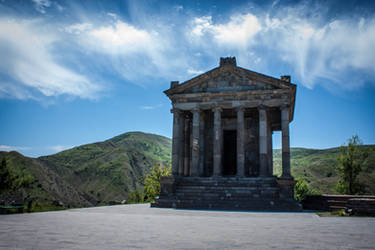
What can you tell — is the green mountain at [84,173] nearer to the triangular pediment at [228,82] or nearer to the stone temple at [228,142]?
the stone temple at [228,142]

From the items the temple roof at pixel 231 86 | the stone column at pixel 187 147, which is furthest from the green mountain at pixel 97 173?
the stone column at pixel 187 147

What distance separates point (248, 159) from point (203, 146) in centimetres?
425

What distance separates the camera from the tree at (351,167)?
34366 mm

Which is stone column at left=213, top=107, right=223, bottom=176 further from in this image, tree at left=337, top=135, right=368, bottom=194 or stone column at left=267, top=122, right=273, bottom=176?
tree at left=337, top=135, right=368, bottom=194

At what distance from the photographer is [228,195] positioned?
2081 cm

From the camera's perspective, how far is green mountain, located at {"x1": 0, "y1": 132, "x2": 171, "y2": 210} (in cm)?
5897

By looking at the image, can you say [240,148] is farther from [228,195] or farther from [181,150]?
[181,150]

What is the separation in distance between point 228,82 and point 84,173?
9540 centimetres

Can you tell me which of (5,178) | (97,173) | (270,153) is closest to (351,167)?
(270,153)

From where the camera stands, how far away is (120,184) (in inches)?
4011

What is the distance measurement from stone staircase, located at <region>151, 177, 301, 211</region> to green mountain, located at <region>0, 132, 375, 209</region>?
21703mm

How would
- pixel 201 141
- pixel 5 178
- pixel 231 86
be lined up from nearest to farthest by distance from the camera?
pixel 231 86 → pixel 201 141 → pixel 5 178

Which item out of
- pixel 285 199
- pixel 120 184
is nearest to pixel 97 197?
pixel 120 184

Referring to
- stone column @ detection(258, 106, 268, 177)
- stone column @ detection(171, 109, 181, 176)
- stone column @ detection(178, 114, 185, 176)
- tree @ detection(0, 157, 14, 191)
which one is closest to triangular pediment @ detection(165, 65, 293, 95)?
stone column @ detection(171, 109, 181, 176)
